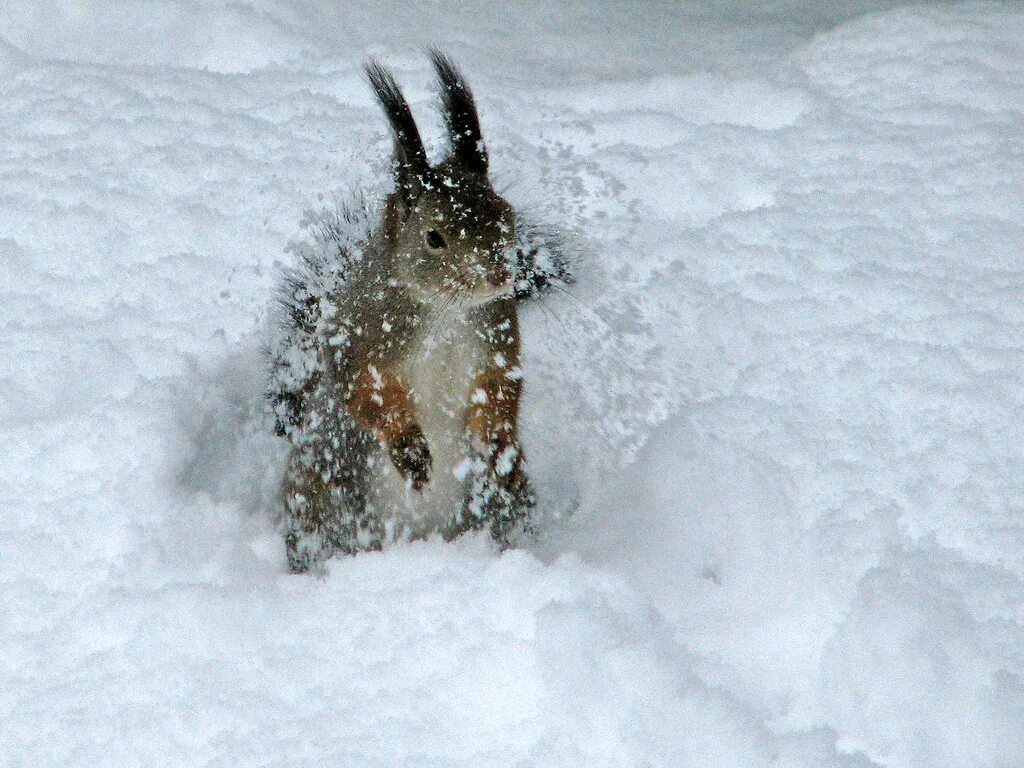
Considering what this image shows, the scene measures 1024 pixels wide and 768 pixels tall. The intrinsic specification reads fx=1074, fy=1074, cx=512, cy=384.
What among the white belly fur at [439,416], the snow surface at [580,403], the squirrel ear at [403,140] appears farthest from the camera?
the white belly fur at [439,416]

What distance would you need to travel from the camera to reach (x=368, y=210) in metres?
2.43

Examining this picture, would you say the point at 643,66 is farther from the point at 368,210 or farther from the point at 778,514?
the point at 778,514

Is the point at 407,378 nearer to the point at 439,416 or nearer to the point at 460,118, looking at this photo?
the point at 439,416

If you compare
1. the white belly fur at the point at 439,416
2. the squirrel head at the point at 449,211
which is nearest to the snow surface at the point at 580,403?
the white belly fur at the point at 439,416

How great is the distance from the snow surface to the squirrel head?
43 cm

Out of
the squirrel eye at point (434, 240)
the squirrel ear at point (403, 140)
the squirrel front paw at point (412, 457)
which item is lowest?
the squirrel front paw at point (412, 457)

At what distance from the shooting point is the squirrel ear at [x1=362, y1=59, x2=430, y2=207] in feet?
6.90

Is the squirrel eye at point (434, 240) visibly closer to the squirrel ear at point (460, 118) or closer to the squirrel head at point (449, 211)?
the squirrel head at point (449, 211)

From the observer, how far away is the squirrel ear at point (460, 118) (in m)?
2.18

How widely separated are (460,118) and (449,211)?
20 centimetres

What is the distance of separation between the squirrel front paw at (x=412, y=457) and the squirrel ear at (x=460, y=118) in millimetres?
572

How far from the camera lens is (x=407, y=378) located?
225 centimetres

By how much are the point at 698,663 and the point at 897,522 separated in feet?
1.71

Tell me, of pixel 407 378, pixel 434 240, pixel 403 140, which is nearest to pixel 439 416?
pixel 407 378
